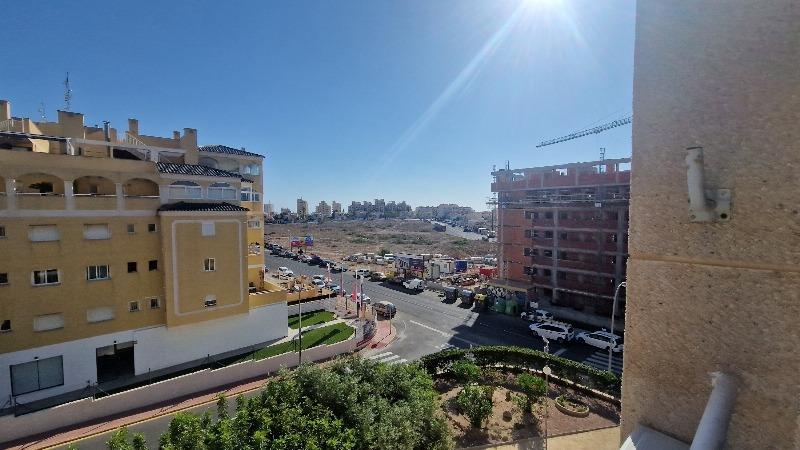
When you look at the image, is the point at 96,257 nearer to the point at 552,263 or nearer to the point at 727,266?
the point at 727,266

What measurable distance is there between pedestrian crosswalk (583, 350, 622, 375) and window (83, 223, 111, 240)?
1225 inches

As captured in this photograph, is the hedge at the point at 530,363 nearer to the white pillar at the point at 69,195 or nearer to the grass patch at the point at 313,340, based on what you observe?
the grass patch at the point at 313,340

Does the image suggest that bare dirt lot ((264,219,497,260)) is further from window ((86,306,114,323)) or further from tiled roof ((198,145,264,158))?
window ((86,306,114,323))

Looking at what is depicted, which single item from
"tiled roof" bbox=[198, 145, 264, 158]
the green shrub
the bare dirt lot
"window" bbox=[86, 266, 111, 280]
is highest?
"tiled roof" bbox=[198, 145, 264, 158]

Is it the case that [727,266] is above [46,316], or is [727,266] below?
above

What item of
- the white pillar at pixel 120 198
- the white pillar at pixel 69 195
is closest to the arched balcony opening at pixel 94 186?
the white pillar at pixel 120 198

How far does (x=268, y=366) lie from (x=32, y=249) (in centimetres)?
1412

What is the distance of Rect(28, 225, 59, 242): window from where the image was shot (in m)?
20.0

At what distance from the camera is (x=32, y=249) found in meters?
20.0

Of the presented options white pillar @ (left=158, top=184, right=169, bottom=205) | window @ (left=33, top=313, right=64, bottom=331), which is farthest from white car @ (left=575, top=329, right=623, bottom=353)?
window @ (left=33, top=313, right=64, bottom=331)

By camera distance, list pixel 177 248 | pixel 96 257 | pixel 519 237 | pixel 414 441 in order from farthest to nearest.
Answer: pixel 519 237, pixel 177 248, pixel 96 257, pixel 414 441

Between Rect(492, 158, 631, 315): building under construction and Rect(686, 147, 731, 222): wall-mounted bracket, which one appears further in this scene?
Rect(492, 158, 631, 315): building under construction

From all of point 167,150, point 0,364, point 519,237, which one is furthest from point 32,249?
point 519,237

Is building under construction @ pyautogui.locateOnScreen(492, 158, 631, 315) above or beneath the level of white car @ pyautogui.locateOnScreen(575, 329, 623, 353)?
above
